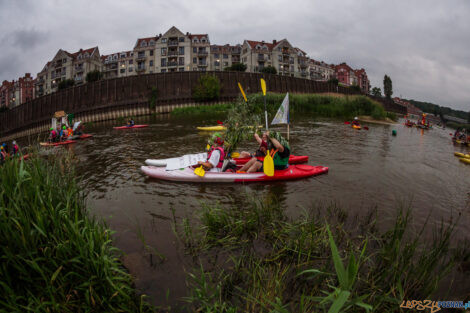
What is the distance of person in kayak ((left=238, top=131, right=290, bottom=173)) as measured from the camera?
22.2 feet

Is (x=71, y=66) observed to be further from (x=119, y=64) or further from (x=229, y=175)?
(x=229, y=175)

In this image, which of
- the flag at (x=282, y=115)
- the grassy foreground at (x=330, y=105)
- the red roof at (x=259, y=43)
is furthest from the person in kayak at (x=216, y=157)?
the red roof at (x=259, y=43)

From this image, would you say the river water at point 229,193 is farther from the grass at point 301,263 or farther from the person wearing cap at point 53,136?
the person wearing cap at point 53,136

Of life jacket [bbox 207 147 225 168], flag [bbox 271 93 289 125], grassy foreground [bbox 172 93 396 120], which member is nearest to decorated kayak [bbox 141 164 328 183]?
life jacket [bbox 207 147 225 168]

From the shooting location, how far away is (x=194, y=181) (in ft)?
22.0

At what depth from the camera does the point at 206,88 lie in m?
30.5

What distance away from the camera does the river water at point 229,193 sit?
3.42 meters

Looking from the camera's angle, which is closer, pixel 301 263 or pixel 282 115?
pixel 301 263

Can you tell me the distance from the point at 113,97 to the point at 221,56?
34.7 metres

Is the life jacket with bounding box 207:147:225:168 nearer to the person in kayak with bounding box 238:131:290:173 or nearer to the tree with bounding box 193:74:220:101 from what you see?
the person in kayak with bounding box 238:131:290:173

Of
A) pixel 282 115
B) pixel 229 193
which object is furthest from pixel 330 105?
pixel 229 193

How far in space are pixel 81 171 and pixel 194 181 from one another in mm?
4181

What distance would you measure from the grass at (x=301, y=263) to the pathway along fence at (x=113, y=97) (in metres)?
28.9

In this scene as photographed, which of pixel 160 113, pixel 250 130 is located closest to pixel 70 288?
pixel 250 130
